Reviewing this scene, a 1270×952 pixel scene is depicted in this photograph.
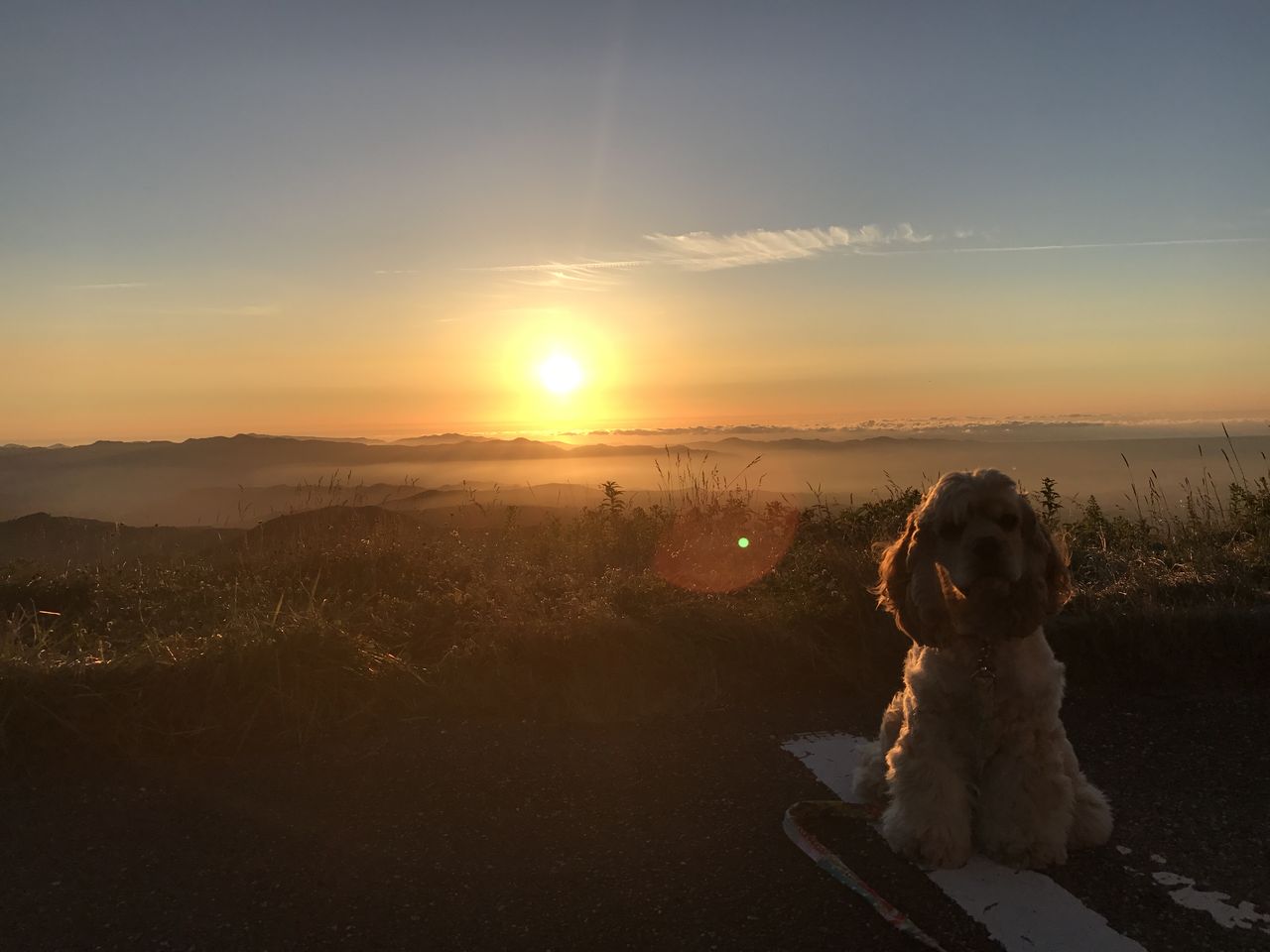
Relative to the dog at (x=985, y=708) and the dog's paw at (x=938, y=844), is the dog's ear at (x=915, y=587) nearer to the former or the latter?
the dog at (x=985, y=708)

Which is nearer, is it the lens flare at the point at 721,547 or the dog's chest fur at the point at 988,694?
the dog's chest fur at the point at 988,694

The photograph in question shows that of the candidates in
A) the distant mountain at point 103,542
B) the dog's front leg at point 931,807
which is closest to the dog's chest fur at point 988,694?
the dog's front leg at point 931,807

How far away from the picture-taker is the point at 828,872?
13.6 ft

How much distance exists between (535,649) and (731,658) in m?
1.47

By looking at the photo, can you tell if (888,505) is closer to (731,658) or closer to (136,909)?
(731,658)

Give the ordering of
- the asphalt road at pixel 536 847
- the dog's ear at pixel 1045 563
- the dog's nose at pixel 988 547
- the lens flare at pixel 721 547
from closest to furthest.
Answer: the asphalt road at pixel 536 847, the dog's nose at pixel 988 547, the dog's ear at pixel 1045 563, the lens flare at pixel 721 547

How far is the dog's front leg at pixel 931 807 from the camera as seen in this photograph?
4.20 m

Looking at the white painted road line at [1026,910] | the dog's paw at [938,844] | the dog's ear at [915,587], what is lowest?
the white painted road line at [1026,910]

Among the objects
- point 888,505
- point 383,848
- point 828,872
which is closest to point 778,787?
point 828,872

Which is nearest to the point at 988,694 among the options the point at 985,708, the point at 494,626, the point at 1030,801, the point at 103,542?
the point at 985,708

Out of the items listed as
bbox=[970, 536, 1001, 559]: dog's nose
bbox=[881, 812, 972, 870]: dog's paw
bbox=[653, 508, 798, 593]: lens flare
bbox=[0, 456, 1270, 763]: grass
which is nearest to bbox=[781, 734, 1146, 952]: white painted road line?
bbox=[881, 812, 972, 870]: dog's paw

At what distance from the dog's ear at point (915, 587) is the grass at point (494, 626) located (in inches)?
59.5

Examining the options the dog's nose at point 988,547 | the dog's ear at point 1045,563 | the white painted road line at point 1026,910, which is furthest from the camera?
the dog's ear at point 1045,563

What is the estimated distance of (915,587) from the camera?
445 cm
